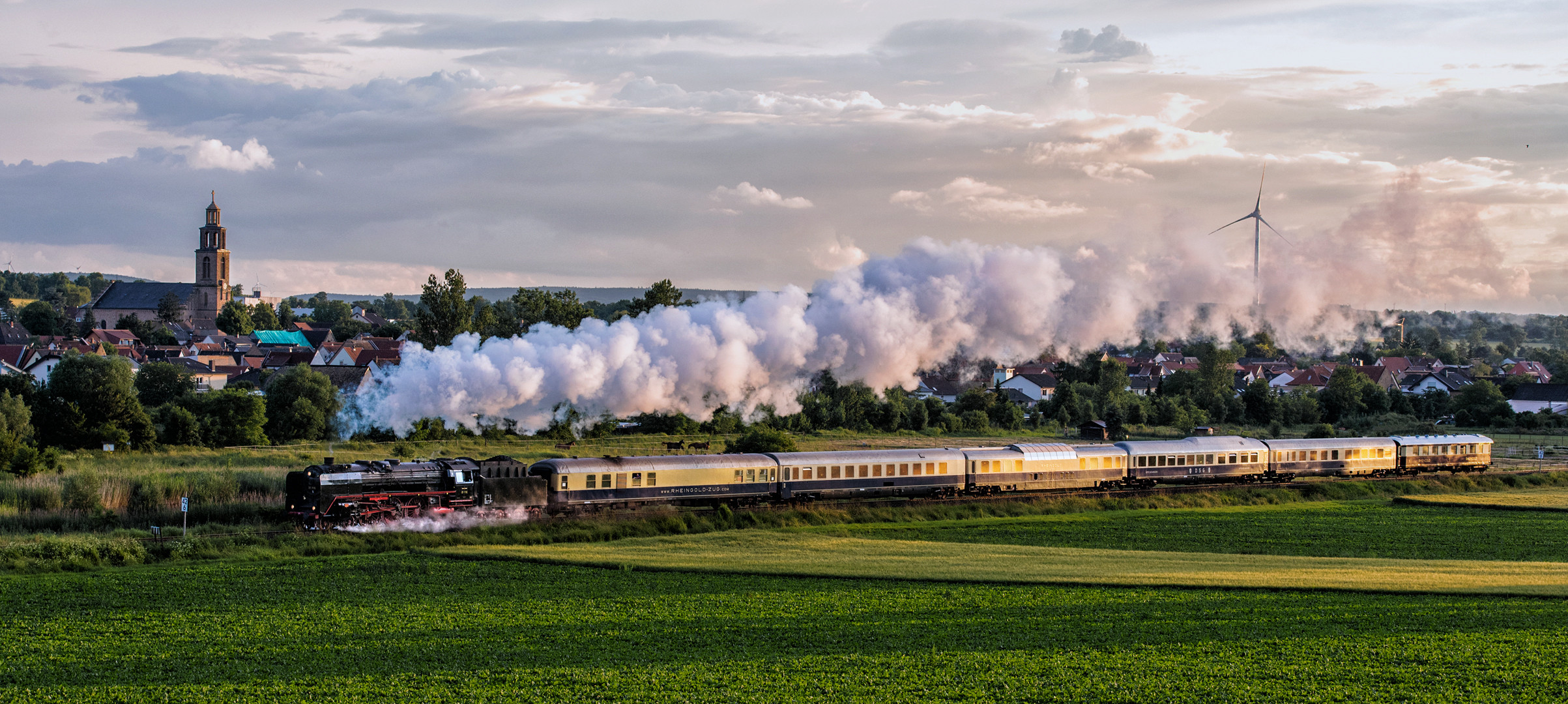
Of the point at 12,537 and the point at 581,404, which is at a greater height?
the point at 581,404

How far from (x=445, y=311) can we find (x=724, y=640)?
237 ft

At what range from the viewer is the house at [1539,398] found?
128 metres

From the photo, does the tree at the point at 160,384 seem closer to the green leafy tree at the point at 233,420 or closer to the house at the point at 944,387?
the green leafy tree at the point at 233,420

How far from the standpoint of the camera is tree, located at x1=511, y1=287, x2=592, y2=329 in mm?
96812

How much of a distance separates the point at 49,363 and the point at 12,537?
304 feet

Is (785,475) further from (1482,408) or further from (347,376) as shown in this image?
(1482,408)

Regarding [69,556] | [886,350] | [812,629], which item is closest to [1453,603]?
[812,629]

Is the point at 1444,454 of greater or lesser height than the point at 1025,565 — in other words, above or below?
above

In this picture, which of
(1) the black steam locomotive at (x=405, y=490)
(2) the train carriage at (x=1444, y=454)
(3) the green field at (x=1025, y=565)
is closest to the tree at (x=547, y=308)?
(1) the black steam locomotive at (x=405, y=490)

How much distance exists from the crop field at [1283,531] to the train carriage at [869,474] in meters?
3.39

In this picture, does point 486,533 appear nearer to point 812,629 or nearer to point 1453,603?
point 812,629

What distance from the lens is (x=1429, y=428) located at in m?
110

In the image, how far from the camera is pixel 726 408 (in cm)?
5778

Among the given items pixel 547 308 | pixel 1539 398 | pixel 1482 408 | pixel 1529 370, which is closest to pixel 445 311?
pixel 547 308
